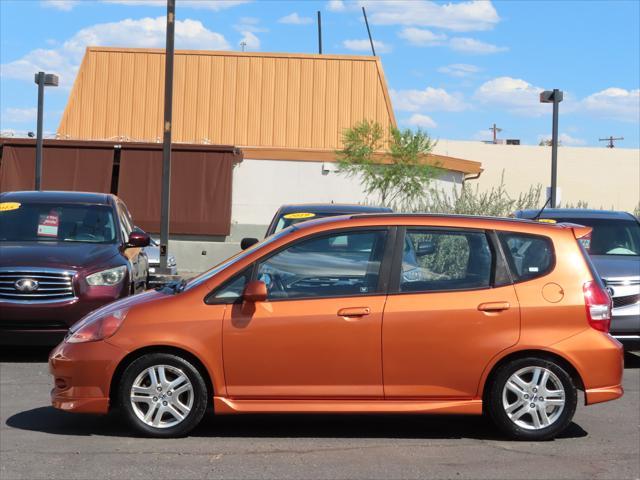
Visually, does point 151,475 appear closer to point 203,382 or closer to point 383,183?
point 203,382

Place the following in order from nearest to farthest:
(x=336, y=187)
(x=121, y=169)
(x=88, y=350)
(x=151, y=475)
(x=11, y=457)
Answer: (x=151, y=475) < (x=11, y=457) < (x=88, y=350) < (x=121, y=169) < (x=336, y=187)

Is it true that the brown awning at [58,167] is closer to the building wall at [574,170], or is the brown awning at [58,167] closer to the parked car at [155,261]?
the parked car at [155,261]

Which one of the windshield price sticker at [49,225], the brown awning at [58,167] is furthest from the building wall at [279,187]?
the windshield price sticker at [49,225]

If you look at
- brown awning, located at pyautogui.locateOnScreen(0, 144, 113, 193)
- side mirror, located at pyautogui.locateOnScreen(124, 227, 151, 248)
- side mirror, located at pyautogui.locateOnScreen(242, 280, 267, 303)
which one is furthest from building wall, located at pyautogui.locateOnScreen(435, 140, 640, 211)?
side mirror, located at pyautogui.locateOnScreen(242, 280, 267, 303)

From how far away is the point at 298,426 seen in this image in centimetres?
753

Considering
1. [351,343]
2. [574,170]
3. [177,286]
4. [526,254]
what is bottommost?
[351,343]

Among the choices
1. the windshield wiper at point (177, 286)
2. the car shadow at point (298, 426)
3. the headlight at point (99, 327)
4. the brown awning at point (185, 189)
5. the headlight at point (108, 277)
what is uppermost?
the brown awning at point (185, 189)

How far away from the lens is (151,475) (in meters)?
6.02

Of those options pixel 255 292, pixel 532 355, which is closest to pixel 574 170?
pixel 532 355

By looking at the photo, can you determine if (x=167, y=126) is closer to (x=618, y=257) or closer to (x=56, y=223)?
(x=56, y=223)

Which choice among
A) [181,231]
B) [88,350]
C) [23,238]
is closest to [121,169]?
[181,231]

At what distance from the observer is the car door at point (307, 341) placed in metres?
6.84

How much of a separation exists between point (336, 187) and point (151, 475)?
27332 millimetres

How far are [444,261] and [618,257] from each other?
4.97 m
